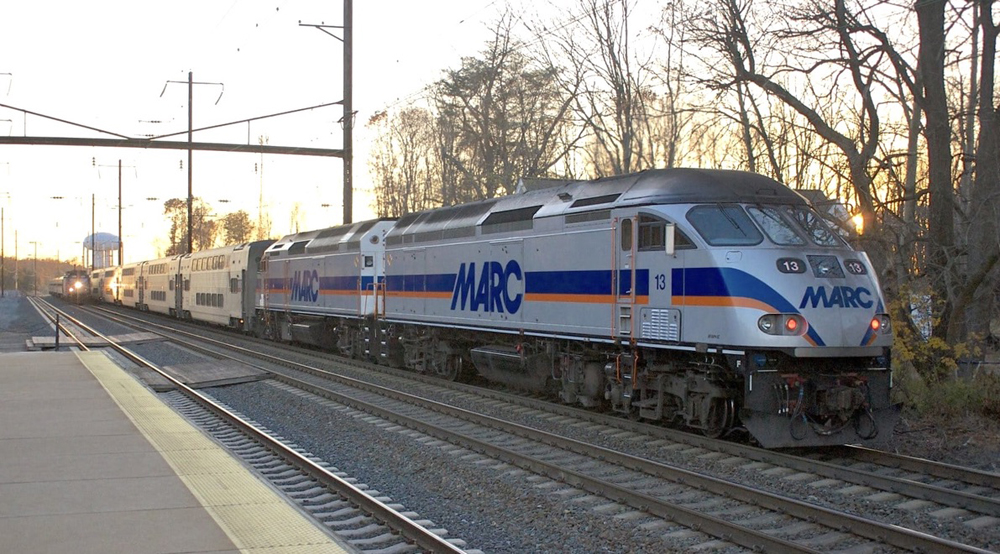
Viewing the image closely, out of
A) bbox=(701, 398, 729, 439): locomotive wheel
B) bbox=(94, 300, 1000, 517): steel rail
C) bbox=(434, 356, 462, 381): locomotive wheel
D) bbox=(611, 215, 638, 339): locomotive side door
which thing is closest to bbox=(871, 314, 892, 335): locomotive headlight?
bbox=(94, 300, 1000, 517): steel rail

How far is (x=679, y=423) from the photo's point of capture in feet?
40.8

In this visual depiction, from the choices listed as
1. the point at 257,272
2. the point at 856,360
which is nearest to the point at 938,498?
the point at 856,360

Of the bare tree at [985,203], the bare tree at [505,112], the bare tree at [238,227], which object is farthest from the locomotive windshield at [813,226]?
the bare tree at [238,227]

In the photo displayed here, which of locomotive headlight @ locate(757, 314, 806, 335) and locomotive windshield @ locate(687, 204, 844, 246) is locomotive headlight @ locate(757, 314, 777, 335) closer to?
locomotive headlight @ locate(757, 314, 806, 335)

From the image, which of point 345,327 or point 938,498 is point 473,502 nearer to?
point 938,498

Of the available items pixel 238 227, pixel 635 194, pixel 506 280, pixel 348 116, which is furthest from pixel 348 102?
pixel 238 227

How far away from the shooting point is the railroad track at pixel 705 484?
24.6 ft

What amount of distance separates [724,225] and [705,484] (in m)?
3.51

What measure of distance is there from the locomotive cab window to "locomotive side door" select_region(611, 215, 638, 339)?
109 cm

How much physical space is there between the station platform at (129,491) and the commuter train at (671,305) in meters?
5.51

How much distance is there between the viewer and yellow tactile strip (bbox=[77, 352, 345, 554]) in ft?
22.3

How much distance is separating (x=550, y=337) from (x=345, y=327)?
448 inches

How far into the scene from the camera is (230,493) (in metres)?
8.30

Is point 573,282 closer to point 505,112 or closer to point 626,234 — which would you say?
point 626,234
